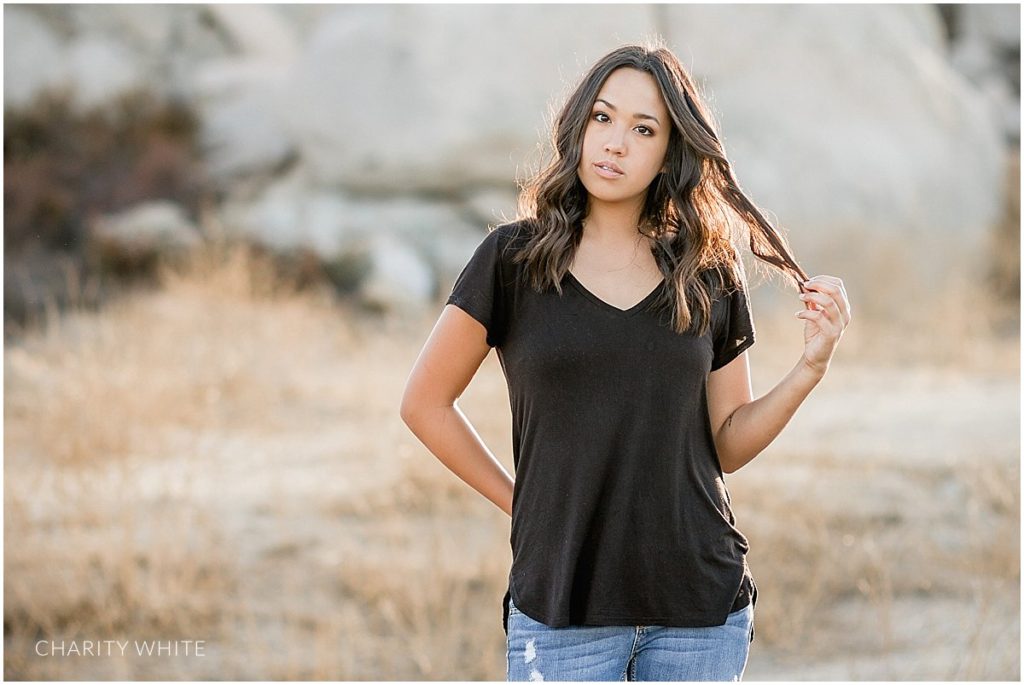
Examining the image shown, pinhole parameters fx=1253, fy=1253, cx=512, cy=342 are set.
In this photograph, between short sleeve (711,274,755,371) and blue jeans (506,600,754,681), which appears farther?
short sleeve (711,274,755,371)

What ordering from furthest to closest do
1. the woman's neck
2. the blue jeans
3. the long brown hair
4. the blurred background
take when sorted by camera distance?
the blurred background < the woman's neck < the long brown hair < the blue jeans

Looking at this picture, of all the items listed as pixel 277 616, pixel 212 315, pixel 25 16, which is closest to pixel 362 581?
pixel 277 616

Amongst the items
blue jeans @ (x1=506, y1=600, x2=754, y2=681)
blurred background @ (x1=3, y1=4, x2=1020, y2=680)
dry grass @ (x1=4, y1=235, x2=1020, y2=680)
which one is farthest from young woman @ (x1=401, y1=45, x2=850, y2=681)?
dry grass @ (x1=4, y1=235, x2=1020, y2=680)

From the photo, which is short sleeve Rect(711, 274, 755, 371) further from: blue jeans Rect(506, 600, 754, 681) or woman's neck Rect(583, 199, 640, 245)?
blue jeans Rect(506, 600, 754, 681)

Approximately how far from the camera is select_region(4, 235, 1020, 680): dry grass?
4.89 m

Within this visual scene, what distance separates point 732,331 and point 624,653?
61cm

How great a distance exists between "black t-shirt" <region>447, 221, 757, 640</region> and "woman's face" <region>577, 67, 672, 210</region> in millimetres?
218

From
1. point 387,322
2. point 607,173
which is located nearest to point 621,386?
point 607,173

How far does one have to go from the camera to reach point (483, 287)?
2133 millimetres

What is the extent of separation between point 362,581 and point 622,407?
3.56 m

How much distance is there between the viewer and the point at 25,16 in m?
14.6

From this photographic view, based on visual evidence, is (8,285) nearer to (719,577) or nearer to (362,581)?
(362,581)

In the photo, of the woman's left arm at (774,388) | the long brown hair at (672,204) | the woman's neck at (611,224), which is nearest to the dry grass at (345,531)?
the woman's left arm at (774,388)

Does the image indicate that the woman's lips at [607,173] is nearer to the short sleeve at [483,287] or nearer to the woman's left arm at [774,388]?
the short sleeve at [483,287]
